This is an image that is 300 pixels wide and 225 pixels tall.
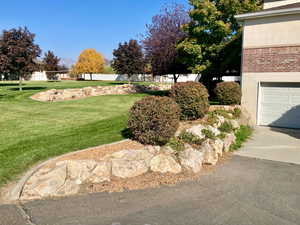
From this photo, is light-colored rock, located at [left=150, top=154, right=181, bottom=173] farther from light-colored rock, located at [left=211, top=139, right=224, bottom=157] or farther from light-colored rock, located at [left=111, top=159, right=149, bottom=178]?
light-colored rock, located at [left=211, top=139, right=224, bottom=157]

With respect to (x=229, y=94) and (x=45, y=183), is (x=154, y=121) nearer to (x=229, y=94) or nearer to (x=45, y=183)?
(x=45, y=183)

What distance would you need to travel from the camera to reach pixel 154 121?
650 cm

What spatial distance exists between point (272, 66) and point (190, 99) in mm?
5373

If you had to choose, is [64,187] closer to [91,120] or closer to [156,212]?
[156,212]

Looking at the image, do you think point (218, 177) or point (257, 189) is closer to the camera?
point (257, 189)

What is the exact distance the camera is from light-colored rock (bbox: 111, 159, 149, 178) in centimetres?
541

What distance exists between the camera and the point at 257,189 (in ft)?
16.9

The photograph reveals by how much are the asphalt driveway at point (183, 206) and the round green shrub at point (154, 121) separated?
1.54 meters

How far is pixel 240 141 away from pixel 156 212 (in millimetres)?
5980

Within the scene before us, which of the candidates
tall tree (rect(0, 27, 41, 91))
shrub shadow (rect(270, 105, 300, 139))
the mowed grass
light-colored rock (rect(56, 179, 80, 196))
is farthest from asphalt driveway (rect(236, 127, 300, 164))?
tall tree (rect(0, 27, 41, 91))

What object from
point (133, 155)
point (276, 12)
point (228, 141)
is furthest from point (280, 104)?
point (133, 155)

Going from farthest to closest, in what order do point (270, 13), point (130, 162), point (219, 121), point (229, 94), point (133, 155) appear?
point (229, 94) < point (270, 13) < point (219, 121) < point (133, 155) < point (130, 162)

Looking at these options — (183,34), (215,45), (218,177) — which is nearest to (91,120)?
(218,177)

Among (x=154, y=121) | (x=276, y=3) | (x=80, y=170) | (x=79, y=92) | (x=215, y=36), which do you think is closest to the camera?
(x=80, y=170)
